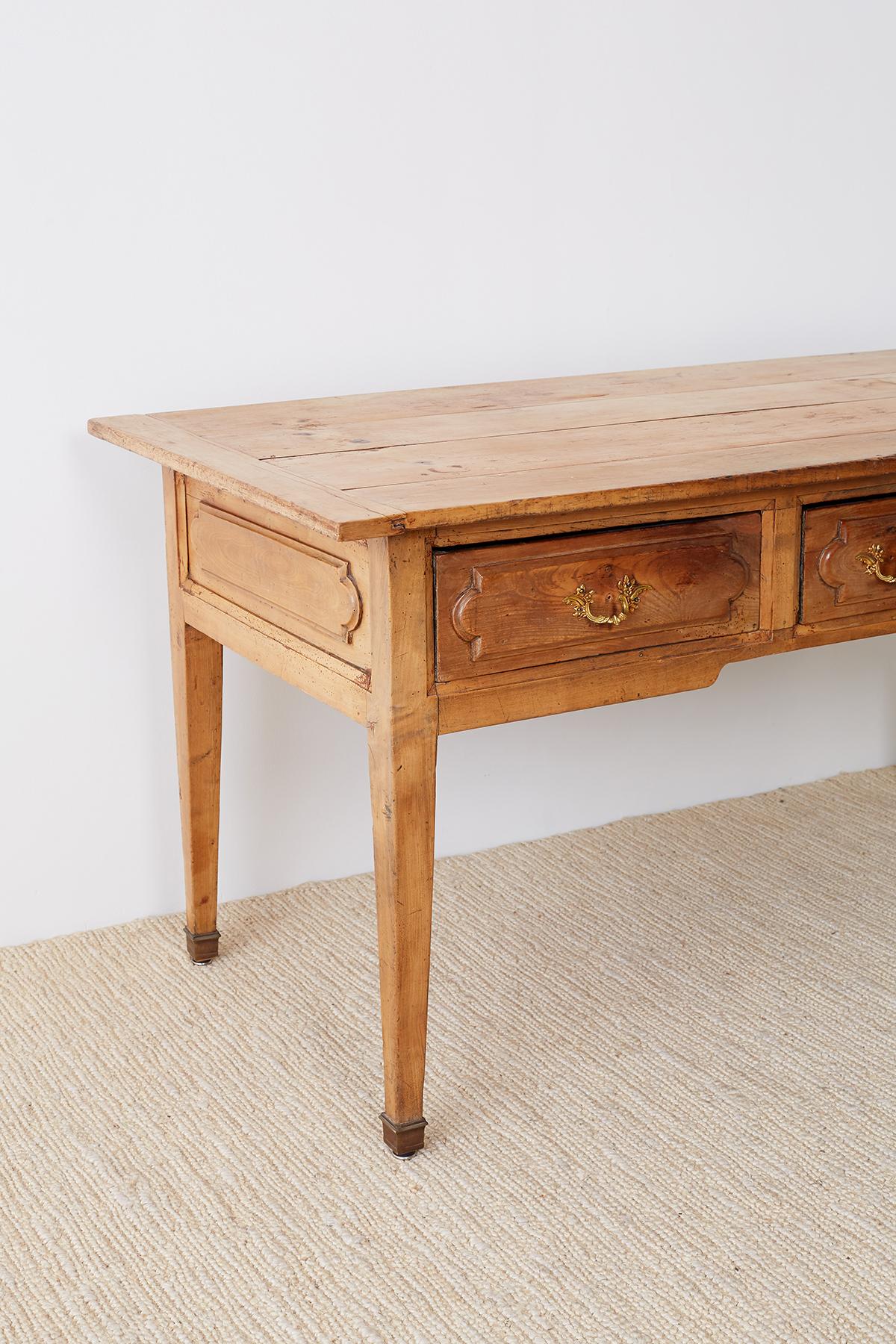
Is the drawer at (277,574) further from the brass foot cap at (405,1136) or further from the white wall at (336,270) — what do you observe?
the brass foot cap at (405,1136)

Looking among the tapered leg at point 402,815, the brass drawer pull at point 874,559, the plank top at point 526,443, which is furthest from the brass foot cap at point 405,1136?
the brass drawer pull at point 874,559

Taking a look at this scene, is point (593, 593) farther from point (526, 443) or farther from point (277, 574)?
point (277, 574)

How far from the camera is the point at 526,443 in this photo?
161cm

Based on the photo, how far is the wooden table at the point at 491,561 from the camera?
139 centimetres

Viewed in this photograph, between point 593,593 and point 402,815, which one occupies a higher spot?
point 593,593

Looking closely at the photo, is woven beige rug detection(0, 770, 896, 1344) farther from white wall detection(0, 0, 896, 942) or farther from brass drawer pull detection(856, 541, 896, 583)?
brass drawer pull detection(856, 541, 896, 583)

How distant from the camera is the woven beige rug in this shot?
53.1 inches

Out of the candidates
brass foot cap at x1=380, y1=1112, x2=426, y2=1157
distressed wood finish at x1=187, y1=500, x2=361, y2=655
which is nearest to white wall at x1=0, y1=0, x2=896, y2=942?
distressed wood finish at x1=187, y1=500, x2=361, y2=655

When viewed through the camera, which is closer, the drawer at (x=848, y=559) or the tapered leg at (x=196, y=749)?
the drawer at (x=848, y=559)

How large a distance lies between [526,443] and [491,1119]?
0.72 m

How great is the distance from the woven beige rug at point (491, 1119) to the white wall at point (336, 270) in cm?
16

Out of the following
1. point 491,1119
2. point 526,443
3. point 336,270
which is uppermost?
point 336,270

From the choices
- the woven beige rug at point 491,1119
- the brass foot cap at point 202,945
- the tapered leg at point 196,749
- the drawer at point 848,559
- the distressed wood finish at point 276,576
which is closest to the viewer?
the woven beige rug at point 491,1119

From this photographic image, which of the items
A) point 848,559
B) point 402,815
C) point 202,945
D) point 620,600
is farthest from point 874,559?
point 202,945
